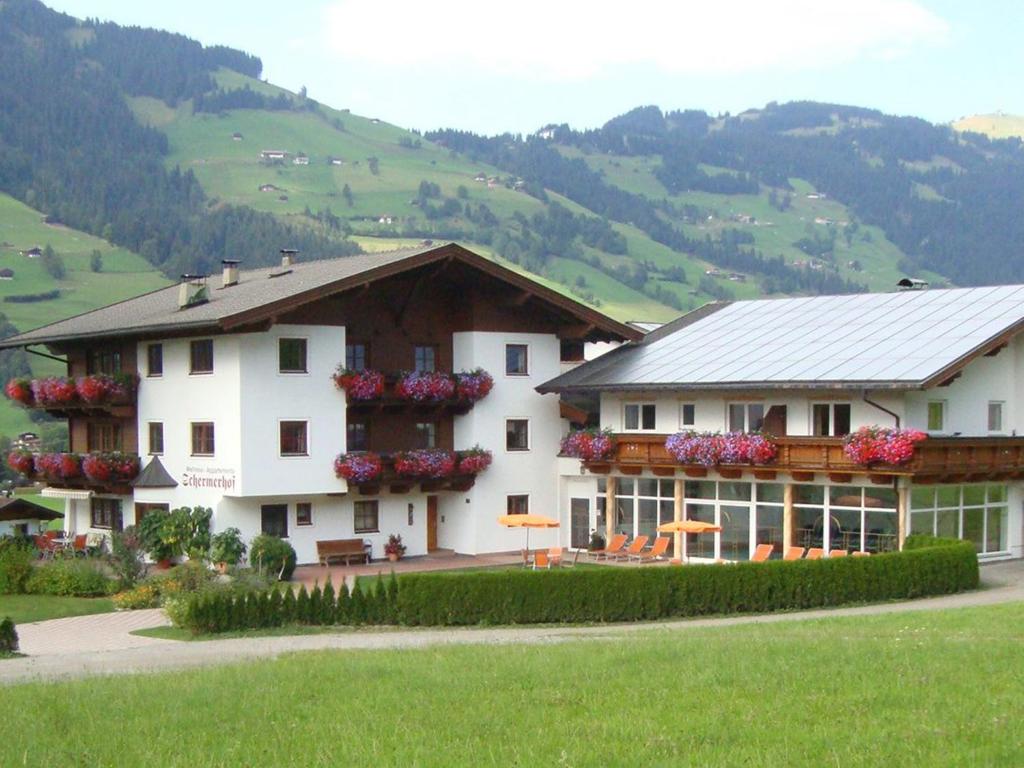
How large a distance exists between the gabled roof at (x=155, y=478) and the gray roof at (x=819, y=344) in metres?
11.8

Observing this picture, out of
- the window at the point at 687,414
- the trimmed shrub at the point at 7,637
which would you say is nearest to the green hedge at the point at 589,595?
the trimmed shrub at the point at 7,637

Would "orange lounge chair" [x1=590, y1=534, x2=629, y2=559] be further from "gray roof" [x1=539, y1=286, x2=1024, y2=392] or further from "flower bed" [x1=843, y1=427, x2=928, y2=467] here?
"flower bed" [x1=843, y1=427, x2=928, y2=467]

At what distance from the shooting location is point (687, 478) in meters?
42.7

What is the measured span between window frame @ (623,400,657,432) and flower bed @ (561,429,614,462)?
1.03 m

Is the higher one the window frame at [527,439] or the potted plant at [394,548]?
the window frame at [527,439]

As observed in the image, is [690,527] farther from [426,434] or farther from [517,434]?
[426,434]

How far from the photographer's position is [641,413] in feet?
150

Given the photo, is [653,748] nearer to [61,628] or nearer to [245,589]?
[245,589]

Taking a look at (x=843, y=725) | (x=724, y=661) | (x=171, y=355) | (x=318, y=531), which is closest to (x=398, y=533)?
(x=318, y=531)

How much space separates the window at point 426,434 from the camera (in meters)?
46.1

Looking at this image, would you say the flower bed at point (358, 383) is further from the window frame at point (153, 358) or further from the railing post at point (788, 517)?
the railing post at point (788, 517)

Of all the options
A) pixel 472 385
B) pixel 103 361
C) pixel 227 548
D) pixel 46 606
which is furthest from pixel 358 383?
pixel 46 606

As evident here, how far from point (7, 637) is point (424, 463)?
63.9 feet

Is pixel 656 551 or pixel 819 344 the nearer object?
pixel 819 344
